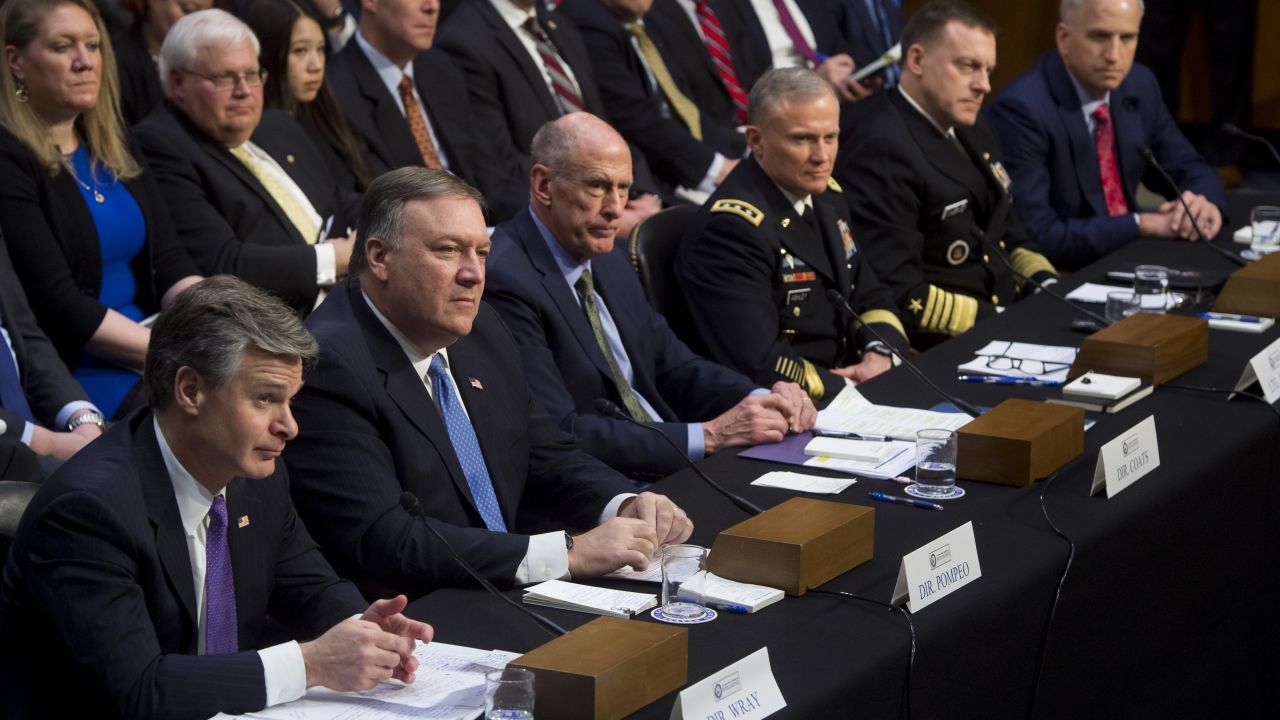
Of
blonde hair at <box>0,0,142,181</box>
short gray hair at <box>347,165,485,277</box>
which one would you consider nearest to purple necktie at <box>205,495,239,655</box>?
short gray hair at <box>347,165,485,277</box>

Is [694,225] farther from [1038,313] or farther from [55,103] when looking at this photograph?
[55,103]

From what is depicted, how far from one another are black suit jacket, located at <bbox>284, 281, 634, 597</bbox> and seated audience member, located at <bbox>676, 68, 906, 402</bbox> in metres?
1.06

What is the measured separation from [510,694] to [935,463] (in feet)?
3.66

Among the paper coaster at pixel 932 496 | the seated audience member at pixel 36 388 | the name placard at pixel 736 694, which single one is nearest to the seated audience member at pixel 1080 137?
the paper coaster at pixel 932 496

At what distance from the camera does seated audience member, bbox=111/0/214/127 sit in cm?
430

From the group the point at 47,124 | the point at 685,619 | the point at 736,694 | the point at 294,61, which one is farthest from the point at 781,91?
the point at 736,694

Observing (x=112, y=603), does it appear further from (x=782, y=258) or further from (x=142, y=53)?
(x=142, y=53)

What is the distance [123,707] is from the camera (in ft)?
6.13

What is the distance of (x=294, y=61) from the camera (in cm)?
428

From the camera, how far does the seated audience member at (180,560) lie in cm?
187

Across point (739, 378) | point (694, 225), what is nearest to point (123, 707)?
point (739, 378)

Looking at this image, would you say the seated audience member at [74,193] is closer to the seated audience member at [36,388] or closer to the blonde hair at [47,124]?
the blonde hair at [47,124]

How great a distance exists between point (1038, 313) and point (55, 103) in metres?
2.36

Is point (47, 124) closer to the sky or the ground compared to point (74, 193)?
closer to the sky
